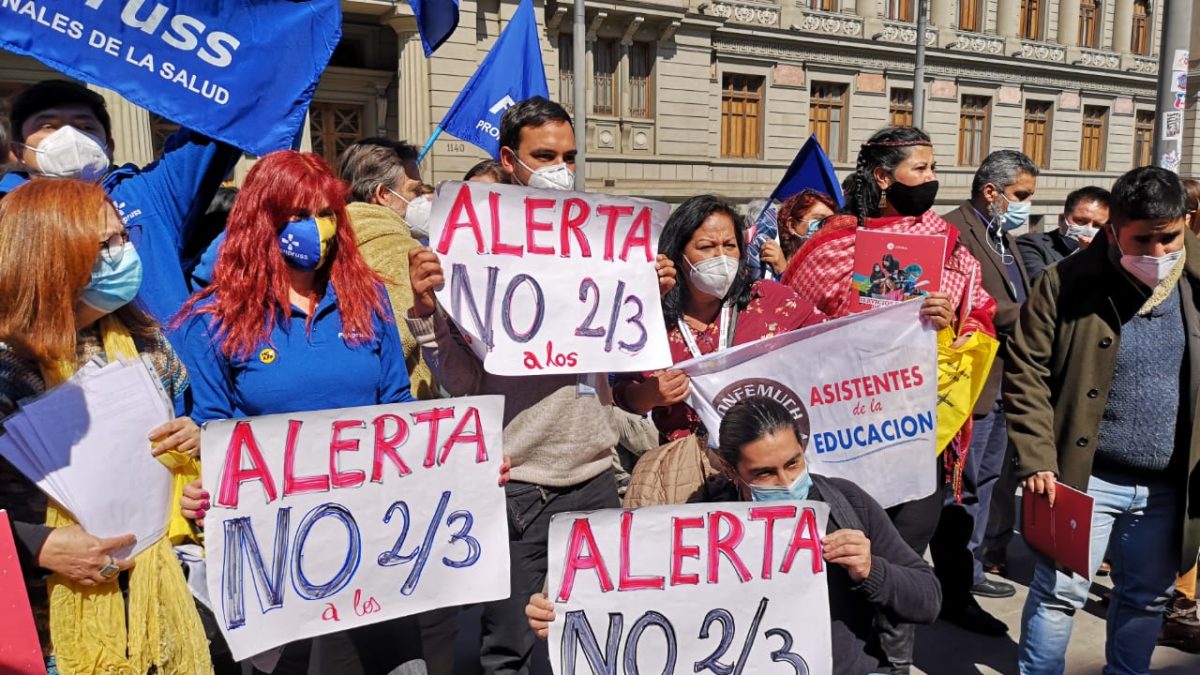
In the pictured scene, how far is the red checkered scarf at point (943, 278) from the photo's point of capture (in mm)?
3400

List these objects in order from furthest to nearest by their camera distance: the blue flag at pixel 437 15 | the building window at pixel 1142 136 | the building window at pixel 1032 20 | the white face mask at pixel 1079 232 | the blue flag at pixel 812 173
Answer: the building window at pixel 1142 136 < the building window at pixel 1032 20 < the blue flag at pixel 812 173 < the white face mask at pixel 1079 232 < the blue flag at pixel 437 15

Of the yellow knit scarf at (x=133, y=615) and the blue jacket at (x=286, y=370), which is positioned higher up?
the blue jacket at (x=286, y=370)

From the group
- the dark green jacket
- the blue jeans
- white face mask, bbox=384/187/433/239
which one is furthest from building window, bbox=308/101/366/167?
the blue jeans

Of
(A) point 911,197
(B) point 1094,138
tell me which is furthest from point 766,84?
(A) point 911,197

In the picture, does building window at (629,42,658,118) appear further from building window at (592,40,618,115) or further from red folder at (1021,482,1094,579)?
red folder at (1021,482,1094,579)

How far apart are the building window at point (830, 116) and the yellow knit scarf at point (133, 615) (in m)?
24.3

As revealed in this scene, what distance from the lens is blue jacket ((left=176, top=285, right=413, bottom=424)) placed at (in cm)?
219

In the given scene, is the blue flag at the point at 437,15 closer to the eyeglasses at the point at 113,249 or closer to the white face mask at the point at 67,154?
the white face mask at the point at 67,154

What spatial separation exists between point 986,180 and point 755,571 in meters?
2.89

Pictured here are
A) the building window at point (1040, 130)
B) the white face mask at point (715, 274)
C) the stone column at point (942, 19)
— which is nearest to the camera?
the white face mask at point (715, 274)

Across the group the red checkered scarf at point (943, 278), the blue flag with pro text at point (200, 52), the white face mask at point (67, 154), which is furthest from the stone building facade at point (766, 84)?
the white face mask at point (67, 154)

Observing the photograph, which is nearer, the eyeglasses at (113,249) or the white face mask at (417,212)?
the eyeglasses at (113,249)

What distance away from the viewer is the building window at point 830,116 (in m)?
24.7

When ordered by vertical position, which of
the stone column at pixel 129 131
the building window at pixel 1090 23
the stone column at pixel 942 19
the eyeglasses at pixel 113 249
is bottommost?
the eyeglasses at pixel 113 249
